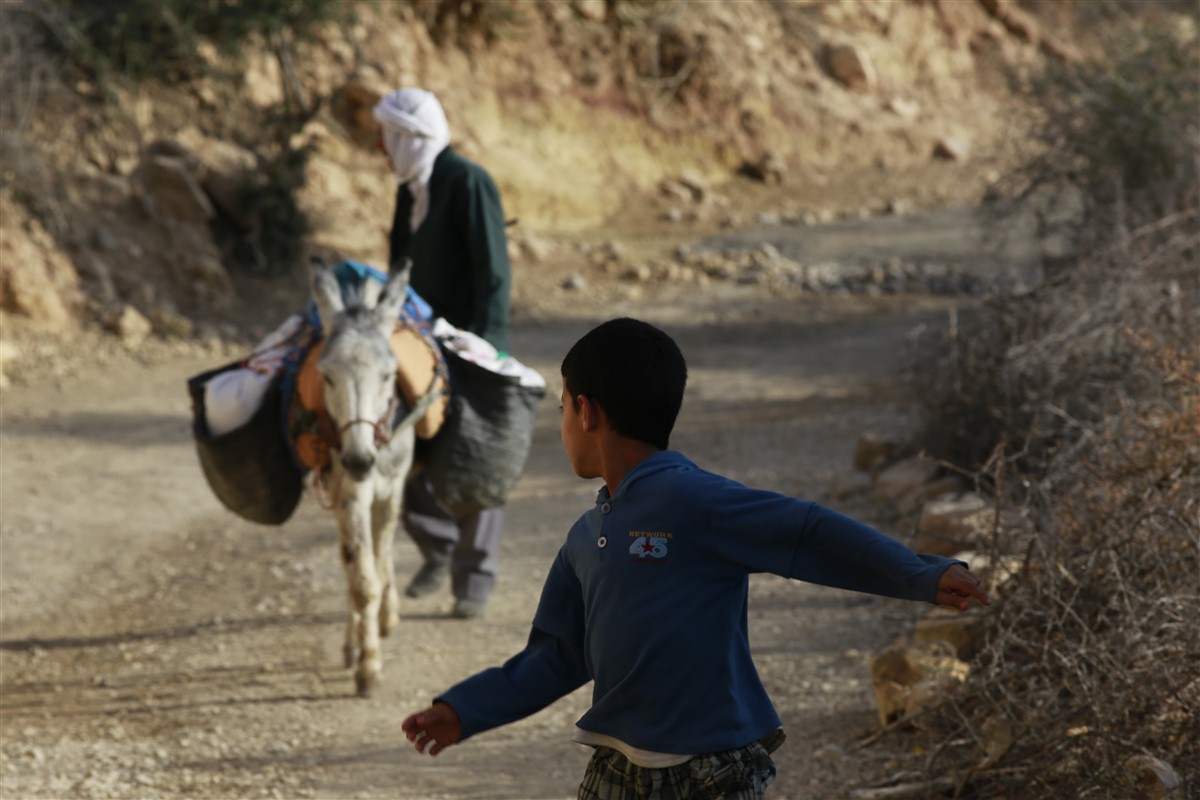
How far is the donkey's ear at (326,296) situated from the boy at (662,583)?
255 centimetres

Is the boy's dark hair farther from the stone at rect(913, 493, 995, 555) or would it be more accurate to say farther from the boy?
the stone at rect(913, 493, 995, 555)

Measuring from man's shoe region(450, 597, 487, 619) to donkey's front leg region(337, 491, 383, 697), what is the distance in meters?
0.79

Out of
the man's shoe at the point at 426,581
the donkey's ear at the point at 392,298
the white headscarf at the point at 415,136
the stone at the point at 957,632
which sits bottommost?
the man's shoe at the point at 426,581

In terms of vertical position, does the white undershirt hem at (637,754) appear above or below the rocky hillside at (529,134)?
above

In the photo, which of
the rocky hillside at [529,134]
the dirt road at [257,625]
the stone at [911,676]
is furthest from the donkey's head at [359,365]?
the rocky hillside at [529,134]

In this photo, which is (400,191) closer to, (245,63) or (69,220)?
(69,220)

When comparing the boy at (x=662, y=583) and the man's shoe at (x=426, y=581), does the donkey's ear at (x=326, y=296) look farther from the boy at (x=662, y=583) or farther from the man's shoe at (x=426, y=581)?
the boy at (x=662, y=583)

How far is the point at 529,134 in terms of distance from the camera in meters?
16.8

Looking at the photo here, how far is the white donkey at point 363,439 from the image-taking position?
453 centimetres

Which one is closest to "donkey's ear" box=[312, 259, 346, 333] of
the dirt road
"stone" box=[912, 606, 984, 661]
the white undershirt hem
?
the dirt road

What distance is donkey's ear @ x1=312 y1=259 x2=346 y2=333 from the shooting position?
15.4 ft

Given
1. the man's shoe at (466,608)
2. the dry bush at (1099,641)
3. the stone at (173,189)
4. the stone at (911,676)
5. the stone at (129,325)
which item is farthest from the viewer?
the stone at (173,189)

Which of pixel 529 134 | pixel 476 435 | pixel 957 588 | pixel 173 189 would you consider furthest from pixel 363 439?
pixel 529 134

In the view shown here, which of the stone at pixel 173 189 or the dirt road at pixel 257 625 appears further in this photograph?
the stone at pixel 173 189
